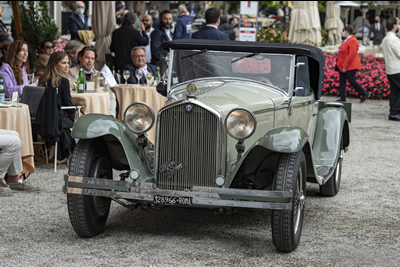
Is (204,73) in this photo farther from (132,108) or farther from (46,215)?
(46,215)

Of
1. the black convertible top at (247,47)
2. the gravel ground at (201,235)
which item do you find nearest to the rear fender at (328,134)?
the gravel ground at (201,235)

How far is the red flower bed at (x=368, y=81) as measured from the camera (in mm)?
17141

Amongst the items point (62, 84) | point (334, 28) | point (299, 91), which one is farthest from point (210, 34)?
point (334, 28)

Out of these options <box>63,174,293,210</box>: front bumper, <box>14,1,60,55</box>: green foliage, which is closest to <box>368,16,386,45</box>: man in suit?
<box>14,1,60,55</box>: green foliage

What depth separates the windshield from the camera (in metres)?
6.42

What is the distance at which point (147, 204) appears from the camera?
5570 mm

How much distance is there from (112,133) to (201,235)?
3.70ft

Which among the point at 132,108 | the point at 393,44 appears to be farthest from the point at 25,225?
the point at 393,44

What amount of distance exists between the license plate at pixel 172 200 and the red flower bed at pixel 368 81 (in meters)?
12.7

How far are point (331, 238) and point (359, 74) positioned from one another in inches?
476

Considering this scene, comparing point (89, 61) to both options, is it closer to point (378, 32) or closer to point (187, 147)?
point (187, 147)

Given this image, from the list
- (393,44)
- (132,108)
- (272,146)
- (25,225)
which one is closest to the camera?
(272,146)

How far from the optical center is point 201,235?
584 centimetres

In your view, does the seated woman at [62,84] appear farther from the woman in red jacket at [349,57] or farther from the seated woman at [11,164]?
the woman in red jacket at [349,57]
